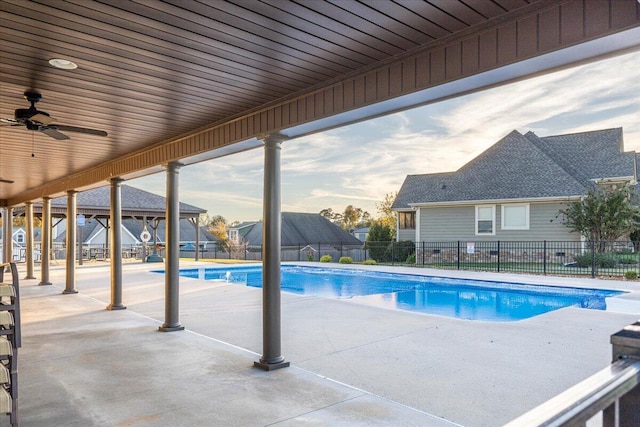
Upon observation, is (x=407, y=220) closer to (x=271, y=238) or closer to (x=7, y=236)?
(x=7, y=236)

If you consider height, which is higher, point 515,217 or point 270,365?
point 515,217

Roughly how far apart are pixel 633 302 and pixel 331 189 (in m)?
22.2

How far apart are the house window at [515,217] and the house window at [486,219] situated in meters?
0.39

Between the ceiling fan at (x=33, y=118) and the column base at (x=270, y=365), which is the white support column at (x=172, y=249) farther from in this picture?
the column base at (x=270, y=365)

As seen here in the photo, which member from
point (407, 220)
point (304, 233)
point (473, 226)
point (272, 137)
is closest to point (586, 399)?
point (272, 137)

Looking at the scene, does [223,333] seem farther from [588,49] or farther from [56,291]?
[56,291]

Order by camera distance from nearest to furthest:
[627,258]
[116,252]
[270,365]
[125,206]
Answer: [270,365]
[116,252]
[627,258]
[125,206]

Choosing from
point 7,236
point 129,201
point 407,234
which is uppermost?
point 129,201

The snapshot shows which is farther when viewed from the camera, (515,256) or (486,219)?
(486,219)

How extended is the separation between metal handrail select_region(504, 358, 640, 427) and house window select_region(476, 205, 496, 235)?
56.1 feet

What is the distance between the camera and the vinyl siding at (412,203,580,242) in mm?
16172

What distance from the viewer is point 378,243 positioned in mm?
20109

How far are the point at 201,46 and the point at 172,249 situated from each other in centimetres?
433

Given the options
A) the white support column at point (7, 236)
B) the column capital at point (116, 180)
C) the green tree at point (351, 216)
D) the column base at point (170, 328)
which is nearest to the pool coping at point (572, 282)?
the column base at point (170, 328)
